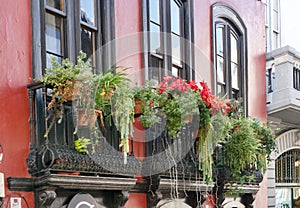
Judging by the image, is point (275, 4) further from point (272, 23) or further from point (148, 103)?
point (148, 103)

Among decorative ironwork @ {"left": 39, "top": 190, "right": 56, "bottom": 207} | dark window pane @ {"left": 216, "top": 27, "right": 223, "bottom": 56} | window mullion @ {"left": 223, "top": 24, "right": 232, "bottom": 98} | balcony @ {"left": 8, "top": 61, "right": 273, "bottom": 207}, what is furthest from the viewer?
window mullion @ {"left": 223, "top": 24, "right": 232, "bottom": 98}

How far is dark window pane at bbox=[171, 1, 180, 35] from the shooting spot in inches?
404

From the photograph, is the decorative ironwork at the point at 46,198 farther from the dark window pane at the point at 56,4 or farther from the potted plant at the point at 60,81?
the dark window pane at the point at 56,4

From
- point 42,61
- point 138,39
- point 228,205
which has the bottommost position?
point 228,205

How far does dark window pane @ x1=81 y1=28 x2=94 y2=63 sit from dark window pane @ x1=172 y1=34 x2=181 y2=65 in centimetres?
224

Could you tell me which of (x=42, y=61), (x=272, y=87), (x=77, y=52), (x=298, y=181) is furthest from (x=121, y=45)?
(x=298, y=181)

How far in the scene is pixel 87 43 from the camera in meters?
8.16

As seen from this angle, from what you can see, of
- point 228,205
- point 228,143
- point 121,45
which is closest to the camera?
point 121,45

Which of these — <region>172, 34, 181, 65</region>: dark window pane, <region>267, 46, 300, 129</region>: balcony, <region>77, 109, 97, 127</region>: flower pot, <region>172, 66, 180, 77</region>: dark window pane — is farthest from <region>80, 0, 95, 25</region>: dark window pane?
<region>267, 46, 300, 129</region>: balcony

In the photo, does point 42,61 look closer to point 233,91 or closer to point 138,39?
point 138,39

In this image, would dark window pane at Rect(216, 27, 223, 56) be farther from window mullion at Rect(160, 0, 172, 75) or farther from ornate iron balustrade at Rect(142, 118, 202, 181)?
ornate iron balustrade at Rect(142, 118, 202, 181)

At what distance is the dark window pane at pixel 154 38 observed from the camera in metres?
9.40

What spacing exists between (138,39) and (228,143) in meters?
2.75

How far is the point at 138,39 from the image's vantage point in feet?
29.5
